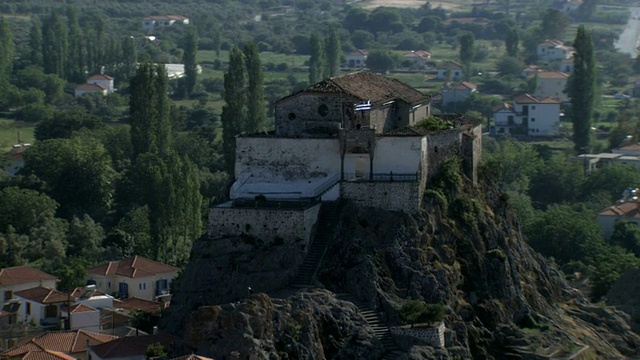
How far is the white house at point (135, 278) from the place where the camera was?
65000 mm

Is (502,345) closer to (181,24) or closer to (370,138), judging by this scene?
(370,138)

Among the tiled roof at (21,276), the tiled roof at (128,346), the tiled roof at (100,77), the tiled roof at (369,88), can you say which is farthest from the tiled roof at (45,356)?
the tiled roof at (100,77)

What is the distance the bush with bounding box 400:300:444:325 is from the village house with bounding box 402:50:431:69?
10386 centimetres

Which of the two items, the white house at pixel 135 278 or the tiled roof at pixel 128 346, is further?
the white house at pixel 135 278

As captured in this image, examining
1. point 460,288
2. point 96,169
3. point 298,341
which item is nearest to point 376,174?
point 460,288

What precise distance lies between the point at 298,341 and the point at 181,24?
138 meters

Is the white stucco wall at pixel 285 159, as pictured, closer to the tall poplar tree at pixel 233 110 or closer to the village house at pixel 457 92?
the tall poplar tree at pixel 233 110

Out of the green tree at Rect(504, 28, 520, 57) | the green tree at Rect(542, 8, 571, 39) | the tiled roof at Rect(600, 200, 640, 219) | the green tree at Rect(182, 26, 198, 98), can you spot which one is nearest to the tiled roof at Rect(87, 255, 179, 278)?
the tiled roof at Rect(600, 200, 640, 219)

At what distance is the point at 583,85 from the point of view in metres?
104

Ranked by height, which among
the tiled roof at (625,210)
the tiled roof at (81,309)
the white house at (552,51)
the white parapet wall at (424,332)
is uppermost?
the white house at (552,51)

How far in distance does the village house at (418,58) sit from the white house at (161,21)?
116 ft

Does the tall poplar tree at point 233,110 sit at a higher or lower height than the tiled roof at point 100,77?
lower

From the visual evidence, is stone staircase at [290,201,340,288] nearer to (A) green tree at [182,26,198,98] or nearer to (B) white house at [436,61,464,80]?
(A) green tree at [182,26,198,98]

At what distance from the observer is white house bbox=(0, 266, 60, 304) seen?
2525 inches
